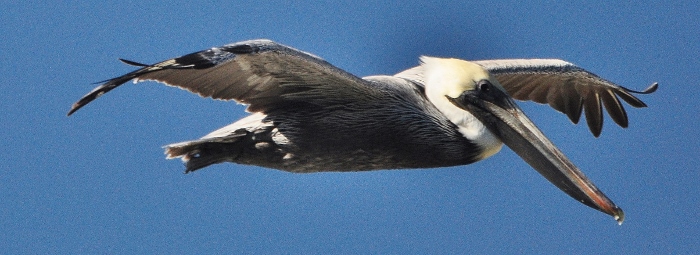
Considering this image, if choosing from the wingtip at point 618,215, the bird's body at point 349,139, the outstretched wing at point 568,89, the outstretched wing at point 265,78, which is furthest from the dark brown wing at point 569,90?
the wingtip at point 618,215

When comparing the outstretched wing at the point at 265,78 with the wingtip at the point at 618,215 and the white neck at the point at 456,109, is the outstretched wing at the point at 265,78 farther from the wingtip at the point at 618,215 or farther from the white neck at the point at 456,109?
the wingtip at the point at 618,215

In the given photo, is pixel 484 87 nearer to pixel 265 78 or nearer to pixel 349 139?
pixel 349 139

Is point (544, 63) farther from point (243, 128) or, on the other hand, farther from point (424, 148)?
point (243, 128)

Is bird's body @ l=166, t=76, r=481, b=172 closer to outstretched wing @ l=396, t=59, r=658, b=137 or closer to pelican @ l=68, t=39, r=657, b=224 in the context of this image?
pelican @ l=68, t=39, r=657, b=224

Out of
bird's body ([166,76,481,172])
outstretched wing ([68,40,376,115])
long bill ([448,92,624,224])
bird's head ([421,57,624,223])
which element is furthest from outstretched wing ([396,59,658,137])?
outstretched wing ([68,40,376,115])

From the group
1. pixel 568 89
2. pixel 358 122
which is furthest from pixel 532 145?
pixel 568 89
